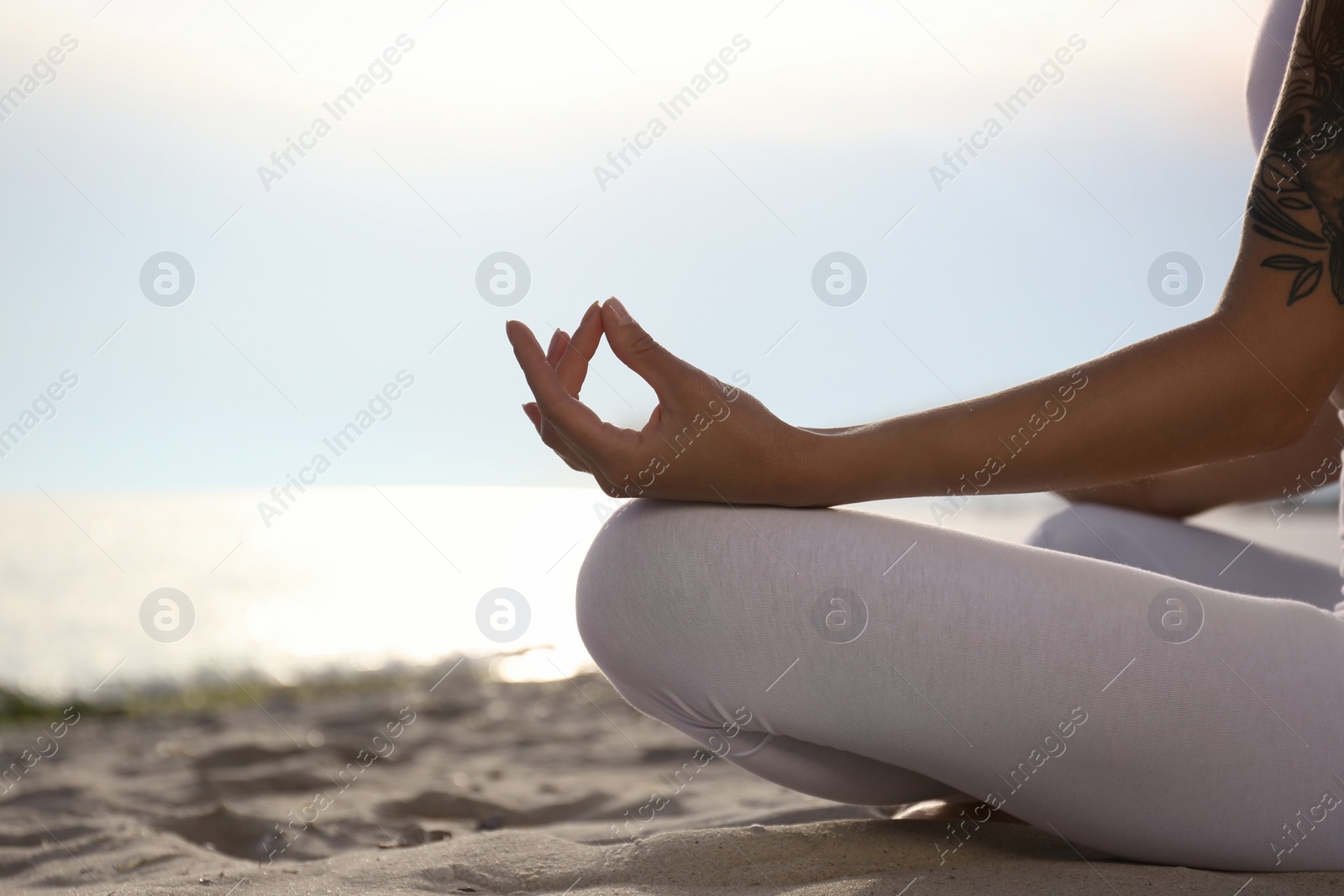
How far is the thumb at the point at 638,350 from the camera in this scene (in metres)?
1.07

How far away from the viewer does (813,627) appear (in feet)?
3.48

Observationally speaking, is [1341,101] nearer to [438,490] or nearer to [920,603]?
[920,603]

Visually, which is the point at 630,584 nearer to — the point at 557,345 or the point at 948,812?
A: the point at 557,345

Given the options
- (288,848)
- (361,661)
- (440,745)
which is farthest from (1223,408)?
(361,661)

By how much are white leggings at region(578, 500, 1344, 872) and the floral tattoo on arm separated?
0.44 meters

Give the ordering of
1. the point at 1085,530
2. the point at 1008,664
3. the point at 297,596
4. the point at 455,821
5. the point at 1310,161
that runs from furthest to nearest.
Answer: the point at 297,596
the point at 455,821
the point at 1085,530
the point at 1310,161
the point at 1008,664

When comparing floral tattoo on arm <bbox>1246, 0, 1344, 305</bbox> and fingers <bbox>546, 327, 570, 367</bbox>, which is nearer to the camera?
floral tattoo on arm <bbox>1246, 0, 1344, 305</bbox>

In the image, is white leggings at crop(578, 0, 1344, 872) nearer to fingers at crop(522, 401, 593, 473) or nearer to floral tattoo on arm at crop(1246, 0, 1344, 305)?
fingers at crop(522, 401, 593, 473)

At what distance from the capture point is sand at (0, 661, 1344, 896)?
133 centimetres

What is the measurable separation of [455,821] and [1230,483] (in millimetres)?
1942

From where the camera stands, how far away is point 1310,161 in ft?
3.78

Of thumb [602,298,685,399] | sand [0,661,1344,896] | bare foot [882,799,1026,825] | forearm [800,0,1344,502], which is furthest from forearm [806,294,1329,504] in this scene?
bare foot [882,799,1026,825]

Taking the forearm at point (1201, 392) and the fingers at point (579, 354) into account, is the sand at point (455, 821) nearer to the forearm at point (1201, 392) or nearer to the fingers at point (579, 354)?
the forearm at point (1201, 392)

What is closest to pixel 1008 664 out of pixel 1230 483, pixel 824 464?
pixel 824 464
